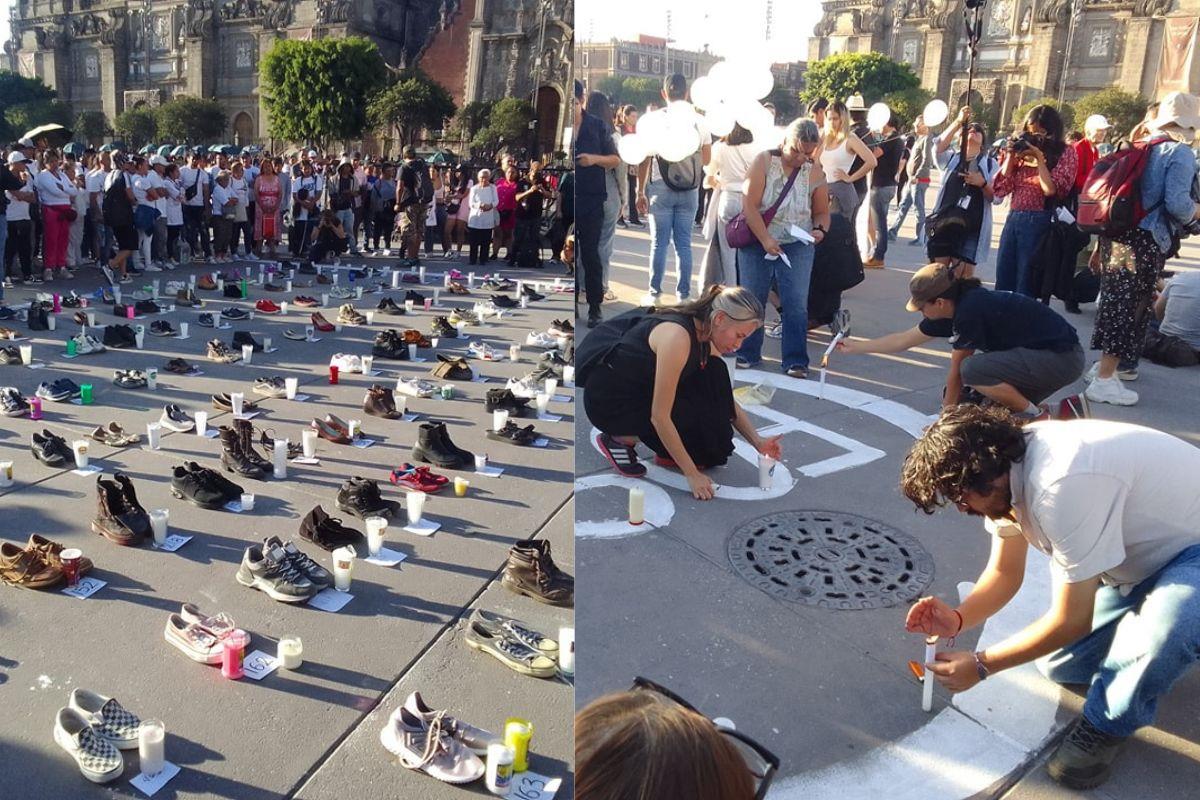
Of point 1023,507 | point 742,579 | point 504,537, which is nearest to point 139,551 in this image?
point 504,537

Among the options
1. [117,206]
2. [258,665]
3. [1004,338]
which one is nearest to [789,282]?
[1004,338]

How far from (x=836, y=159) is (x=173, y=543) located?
20.8 feet

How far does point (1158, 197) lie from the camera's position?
5500mm

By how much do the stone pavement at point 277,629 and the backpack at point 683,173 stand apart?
208 cm

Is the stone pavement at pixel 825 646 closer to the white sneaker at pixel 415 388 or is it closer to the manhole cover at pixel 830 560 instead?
the manhole cover at pixel 830 560

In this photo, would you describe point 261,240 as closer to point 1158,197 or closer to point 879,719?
point 1158,197

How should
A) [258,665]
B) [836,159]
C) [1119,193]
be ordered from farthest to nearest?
[836,159] → [1119,193] → [258,665]

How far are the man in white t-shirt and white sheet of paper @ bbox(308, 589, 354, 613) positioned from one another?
226cm

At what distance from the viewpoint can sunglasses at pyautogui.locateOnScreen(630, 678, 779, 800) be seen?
0.99 meters

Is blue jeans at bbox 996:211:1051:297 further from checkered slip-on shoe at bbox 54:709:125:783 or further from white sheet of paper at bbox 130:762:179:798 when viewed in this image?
checkered slip-on shoe at bbox 54:709:125:783

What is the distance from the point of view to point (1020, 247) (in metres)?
7.03

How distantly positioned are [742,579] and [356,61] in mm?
2327

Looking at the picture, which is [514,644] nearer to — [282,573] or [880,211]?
[282,573]

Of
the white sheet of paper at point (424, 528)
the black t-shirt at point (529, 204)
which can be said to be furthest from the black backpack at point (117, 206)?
the white sheet of paper at point (424, 528)
